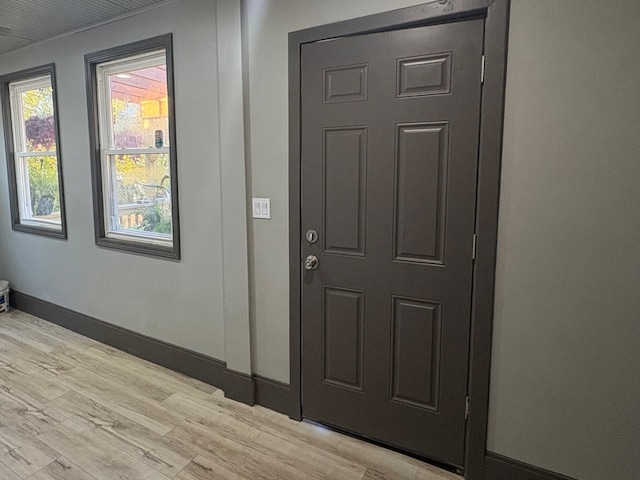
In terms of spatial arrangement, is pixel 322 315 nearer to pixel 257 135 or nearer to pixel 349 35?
pixel 257 135

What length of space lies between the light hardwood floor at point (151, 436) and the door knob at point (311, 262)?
925 millimetres

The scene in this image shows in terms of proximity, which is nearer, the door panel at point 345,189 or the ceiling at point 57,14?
the door panel at point 345,189

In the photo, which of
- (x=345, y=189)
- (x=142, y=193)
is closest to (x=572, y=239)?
(x=345, y=189)

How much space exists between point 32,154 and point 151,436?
3057 millimetres

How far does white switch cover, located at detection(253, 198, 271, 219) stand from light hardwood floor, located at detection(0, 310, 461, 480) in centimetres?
119

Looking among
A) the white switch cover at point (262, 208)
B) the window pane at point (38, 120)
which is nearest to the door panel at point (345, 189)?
the white switch cover at point (262, 208)

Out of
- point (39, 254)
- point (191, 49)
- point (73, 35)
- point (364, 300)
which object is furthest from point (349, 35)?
point (39, 254)

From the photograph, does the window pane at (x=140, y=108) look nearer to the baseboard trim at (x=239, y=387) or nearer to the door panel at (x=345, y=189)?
the door panel at (x=345, y=189)

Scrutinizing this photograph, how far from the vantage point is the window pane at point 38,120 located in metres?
3.65

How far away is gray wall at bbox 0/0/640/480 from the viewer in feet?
4.95

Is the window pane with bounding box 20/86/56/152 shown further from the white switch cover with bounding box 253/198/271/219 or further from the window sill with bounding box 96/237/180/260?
the white switch cover with bounding box 253/198/271/219

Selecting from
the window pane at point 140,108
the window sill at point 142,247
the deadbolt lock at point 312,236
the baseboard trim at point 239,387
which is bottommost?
the baseboard trim at point 239,387

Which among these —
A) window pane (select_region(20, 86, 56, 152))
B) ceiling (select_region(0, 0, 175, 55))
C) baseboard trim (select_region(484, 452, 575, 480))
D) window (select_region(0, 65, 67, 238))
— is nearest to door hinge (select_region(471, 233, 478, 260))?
baseboard trim (select_region(484, 452, 575, 480))

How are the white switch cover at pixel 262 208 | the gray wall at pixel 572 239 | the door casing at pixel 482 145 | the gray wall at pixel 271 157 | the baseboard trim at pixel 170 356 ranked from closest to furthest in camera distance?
the gray wall at pixel 572 239 → the door casing at pixel 482 145 → the gray wall at pixel 271 157 → the white switch cover at pixel 262 208 → the baseboard trim at pixel 170 356
